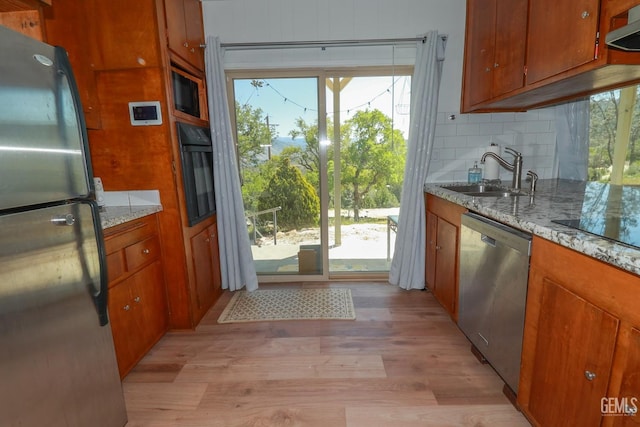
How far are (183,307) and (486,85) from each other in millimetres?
2762

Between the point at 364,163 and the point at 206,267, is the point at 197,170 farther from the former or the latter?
the point at 364,163

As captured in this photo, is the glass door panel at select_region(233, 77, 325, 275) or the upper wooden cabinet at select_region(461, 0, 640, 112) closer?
the upper wooden cabinet at select_region(461, 0, 640, 112)

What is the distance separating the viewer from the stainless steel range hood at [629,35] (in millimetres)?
1071

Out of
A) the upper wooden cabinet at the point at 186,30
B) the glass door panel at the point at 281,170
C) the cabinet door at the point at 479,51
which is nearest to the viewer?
the upper wooden cabinet at the point at 186,30

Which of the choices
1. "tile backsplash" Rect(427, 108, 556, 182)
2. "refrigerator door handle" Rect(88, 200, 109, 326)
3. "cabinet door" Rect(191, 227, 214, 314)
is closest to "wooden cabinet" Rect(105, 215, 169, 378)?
"cabinet door" Rect(191, 227, 214, 314)

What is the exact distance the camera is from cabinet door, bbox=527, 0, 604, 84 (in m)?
1.38

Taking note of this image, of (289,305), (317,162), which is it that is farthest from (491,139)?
(289,305)

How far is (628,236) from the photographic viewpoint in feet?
3.23

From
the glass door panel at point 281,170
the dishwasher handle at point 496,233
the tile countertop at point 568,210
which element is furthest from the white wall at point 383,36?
the dishwasher handle at point 496,233

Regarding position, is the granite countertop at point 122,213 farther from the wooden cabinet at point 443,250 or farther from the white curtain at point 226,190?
the wooden cabinet at point 443,250

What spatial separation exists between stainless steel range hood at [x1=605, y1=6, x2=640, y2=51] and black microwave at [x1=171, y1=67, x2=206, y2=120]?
2.27 m

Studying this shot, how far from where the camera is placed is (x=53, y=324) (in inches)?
40.0

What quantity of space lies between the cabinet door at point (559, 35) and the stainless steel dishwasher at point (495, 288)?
2.91ft

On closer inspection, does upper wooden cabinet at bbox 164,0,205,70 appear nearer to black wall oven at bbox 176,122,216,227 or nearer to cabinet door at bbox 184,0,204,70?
cabinet door at bbox 184,0,204,70
